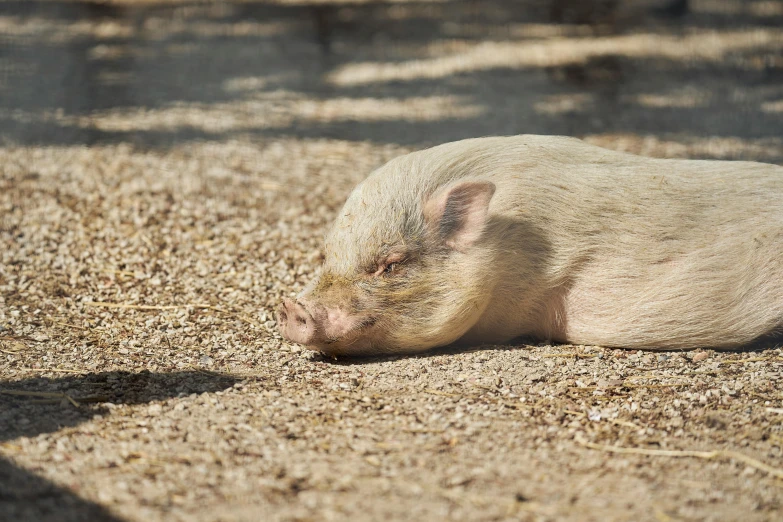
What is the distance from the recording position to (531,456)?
319 centimetres

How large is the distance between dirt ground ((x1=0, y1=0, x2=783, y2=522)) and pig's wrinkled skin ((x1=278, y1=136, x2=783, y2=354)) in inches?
7.0

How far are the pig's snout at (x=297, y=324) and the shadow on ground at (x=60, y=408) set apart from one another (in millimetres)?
390

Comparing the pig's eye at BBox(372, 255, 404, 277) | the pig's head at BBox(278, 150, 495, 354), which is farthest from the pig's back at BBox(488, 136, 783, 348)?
the pig's eye at BBox(372, 255, 404, 277)

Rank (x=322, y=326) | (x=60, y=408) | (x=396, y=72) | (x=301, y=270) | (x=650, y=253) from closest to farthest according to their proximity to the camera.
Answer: (x=60, y=408)
(x=322, y=326)
(x=650, y=253)
(x=301, y=270)
(x=396, y=72)

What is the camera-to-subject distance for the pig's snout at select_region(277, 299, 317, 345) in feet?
14.0

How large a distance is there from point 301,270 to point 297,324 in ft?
4.42

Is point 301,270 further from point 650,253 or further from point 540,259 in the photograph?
point 650,253

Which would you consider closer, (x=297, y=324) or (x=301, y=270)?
(x=297, y=324)

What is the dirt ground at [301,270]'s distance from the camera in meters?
2.97

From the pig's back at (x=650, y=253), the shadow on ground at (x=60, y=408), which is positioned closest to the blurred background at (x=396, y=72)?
the pig's back at (x=650, y=253)

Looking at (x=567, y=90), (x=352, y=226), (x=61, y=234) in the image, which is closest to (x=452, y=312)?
(x=352, y=226)

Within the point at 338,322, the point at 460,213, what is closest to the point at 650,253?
the point at 460,213

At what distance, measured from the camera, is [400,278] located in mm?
4316

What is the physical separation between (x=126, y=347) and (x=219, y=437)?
137 centimetres
